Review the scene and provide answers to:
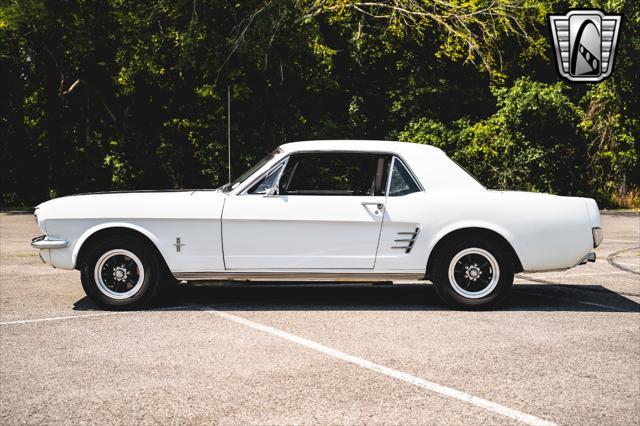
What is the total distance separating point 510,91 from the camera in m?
21.0

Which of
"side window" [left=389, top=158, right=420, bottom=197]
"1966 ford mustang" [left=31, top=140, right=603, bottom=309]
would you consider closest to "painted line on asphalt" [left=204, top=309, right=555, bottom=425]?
"1966 ford mustang" [left=31, top=140, right=603, bottom=309]

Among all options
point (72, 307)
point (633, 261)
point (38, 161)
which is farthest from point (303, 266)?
point (38, 161)

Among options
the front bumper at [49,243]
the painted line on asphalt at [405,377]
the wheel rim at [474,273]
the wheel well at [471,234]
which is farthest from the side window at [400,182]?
the front bumper at [49,243]

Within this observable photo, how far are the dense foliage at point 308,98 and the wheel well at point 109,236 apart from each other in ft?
41.8

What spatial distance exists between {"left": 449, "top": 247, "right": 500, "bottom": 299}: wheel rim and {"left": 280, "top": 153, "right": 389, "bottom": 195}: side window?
98 cm

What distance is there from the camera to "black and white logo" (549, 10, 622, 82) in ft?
66.0

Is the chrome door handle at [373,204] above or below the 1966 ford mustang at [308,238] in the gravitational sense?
above

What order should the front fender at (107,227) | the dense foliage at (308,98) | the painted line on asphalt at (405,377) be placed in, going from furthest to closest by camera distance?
the dense foliage at (308,98) < the front fender at (107,227) < the painted line on asphalt at (405,377)

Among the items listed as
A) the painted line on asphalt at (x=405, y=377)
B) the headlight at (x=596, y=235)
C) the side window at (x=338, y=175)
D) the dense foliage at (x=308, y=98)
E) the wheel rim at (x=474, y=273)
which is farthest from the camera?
the dense foliage at (x=308, y=98)

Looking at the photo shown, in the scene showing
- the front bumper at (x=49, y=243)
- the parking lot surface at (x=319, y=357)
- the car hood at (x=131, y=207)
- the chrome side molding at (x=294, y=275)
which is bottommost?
the parking lot surface at (x=319, y=357)

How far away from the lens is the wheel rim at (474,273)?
6766 mm

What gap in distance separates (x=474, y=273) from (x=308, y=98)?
15.6 meters

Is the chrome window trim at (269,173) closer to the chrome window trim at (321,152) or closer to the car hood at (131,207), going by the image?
the chrome window trim at (321,152)

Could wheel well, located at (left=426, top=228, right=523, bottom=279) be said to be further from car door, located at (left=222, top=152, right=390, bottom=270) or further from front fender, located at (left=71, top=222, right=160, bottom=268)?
front fender, located at (left=71, top=222, right=160, bottom=268)
